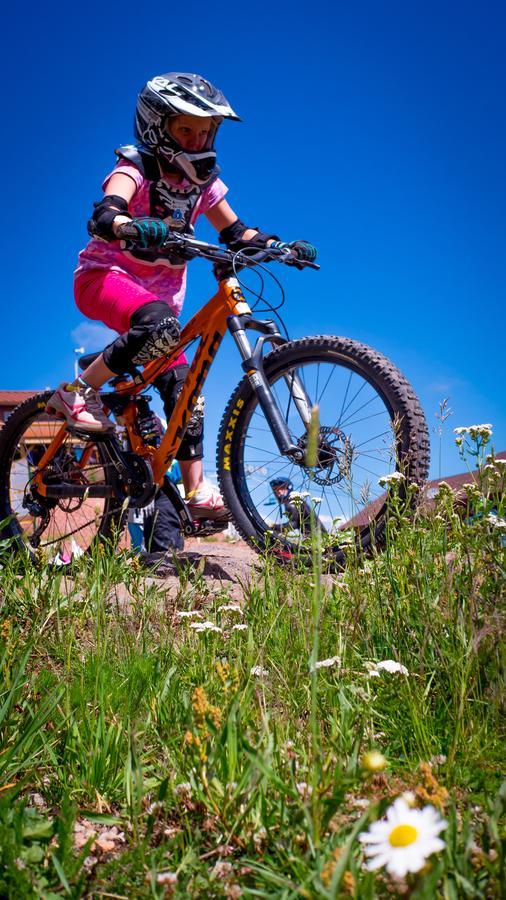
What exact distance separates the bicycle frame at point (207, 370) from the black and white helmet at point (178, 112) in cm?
85

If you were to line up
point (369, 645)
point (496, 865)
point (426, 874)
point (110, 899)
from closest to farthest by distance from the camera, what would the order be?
point (426, 874), point (496, 865), point (110, 899), point (369, 645)

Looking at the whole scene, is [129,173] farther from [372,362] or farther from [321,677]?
[321,677]

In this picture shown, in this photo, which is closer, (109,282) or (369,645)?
(369,645)

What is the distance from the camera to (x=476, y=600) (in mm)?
1799

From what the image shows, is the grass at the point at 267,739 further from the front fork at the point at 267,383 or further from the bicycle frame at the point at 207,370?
the bicycle frame at the point at 207,370

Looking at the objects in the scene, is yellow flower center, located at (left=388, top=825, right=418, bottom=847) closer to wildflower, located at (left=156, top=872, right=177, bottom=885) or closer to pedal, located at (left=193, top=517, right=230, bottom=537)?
wildflower, located at (left=156, top=872, right=177, bottom=885)

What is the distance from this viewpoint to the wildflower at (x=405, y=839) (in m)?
0.81

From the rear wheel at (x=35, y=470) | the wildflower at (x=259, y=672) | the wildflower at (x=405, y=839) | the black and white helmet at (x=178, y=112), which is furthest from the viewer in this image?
the rear wheel at (x=35, y=470)

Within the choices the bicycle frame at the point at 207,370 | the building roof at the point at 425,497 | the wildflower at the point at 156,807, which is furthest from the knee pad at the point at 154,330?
the wildflower at the point at 156,807

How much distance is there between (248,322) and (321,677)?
9.99 feet

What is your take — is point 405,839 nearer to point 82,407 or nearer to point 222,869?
point 222,869

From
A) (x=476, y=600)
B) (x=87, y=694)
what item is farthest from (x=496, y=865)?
(x=87, y=694)

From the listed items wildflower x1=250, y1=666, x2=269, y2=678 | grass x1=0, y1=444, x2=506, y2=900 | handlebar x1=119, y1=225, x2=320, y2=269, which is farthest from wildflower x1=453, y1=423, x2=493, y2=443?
handlebar x1=119, y1=225, x2=320, y2=269

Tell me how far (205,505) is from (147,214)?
81.3 inches
